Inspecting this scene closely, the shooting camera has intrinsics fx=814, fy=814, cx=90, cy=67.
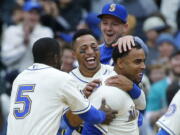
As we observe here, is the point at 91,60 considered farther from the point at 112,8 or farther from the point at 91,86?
the point at 112,8

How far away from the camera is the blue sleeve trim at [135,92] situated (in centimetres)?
729

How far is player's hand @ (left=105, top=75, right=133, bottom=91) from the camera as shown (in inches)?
283

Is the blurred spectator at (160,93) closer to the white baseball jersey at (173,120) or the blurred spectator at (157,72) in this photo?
the blurred spectator at (157,72)

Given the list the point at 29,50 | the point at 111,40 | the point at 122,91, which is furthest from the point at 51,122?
the point at 29,50

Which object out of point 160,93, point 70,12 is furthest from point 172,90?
point 70,12

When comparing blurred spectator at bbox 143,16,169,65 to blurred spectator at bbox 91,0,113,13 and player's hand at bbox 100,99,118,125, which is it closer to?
blurred spectator at bbox 91,0,113,13

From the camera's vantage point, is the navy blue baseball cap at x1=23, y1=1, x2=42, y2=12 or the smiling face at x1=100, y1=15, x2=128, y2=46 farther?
the navy blue baseball cap at x1=23, y1=1, x2=42, y2=12

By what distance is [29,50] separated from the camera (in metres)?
12.7

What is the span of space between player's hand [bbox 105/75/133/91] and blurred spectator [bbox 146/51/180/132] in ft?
13.2

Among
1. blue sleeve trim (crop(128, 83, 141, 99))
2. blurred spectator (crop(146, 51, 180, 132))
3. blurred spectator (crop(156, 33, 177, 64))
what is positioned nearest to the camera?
blue sleeve trim (crop(128, 83, 141, 99))

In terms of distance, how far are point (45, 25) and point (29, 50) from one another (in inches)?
46.0

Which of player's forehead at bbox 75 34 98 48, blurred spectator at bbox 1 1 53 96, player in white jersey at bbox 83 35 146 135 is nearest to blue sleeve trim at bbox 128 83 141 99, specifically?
player in white jersey at bbox 83 35 146 135

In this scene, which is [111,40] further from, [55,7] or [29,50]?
[55,7]

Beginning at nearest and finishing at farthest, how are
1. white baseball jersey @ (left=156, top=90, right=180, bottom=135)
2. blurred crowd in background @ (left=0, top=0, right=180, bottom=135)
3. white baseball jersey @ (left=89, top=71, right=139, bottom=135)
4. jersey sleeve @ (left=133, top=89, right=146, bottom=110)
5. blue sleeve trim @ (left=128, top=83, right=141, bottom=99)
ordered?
white baseball jersey @ (left=156, top=90, right=180, bottom=135)
white baseball jersey @ (left=89, top=71, right=139, bottom=135)
blue sleeve trim @ (left=128, top=83, right=141, bottom=99)
jersey sleeve @ (left=133, top=89, right=146, bottom=110)
blurred crowd in background @ (left=0, top=0, right=180, bottom=135)
